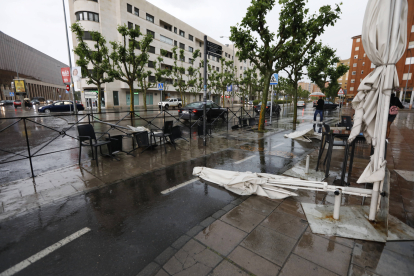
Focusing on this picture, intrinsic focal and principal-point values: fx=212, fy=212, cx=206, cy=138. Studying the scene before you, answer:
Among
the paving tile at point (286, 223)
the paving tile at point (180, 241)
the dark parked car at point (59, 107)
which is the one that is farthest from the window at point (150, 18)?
the paving tile at point (180, 241)

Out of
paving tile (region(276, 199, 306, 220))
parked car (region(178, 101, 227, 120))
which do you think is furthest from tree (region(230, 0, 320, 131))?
paving tile (region(276, 199, 306, 220))

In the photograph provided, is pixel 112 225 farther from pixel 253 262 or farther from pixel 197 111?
pixel 197 111

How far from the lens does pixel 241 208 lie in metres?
3.54

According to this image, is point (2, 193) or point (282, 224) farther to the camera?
point (2, 193)

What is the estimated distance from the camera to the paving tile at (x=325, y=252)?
91.0 inches

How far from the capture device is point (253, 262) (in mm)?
2359

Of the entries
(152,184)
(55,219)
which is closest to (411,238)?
(152,184)

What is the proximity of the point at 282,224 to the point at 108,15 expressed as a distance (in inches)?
1648

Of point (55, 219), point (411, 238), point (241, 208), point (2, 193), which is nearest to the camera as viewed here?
point (411, 238)

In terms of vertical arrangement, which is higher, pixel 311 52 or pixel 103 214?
pixel 311 52

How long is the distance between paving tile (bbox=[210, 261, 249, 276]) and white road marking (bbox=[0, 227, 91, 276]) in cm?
189

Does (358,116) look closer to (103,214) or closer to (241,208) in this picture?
(241,208)

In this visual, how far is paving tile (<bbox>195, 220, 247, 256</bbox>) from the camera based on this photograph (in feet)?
8.54

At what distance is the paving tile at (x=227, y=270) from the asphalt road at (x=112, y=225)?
0.72 m
